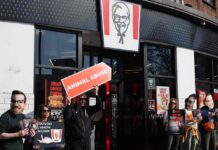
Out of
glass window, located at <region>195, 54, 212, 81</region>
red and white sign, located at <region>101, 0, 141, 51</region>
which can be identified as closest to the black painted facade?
red and white sign, located at <region>101, 0, 141, 51</region>

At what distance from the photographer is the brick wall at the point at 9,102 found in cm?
769

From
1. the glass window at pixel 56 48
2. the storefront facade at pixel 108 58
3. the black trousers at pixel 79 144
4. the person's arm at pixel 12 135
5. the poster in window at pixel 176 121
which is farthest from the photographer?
the poster in window at pixel 176 121

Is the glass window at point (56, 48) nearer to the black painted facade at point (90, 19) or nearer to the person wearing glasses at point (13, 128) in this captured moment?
the black painted facade at point (90, 19)

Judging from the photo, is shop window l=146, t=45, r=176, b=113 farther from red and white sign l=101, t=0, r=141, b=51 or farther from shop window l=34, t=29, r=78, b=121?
shop window l=34, t=29, r=78, b=121

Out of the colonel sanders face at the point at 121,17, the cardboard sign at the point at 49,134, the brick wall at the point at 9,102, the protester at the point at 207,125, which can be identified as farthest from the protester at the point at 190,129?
the brick wall at the point at 9,102

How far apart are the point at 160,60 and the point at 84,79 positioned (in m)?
4.64

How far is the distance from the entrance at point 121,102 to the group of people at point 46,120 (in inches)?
132

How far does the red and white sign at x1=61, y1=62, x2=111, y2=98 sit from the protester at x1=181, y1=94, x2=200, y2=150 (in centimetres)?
229

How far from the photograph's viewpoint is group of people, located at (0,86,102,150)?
5.04 meters

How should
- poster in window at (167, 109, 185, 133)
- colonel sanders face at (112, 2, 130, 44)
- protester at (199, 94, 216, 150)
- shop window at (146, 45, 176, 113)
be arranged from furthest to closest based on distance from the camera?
1. shop window at (146, 45, 176, 113)
2. colonel sanders face at (112, 2, 130, 44)
3. protester at (199, 94, 216, 150)
4. poster in window at (167, 109, 185, 133)

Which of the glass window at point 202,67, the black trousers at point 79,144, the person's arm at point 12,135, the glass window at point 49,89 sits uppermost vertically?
the glass window at point 202,67

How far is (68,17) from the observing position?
8.79m

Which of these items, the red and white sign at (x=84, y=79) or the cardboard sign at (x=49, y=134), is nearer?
the cardboard sign at (x=49, y=134)

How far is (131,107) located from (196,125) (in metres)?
2.72
